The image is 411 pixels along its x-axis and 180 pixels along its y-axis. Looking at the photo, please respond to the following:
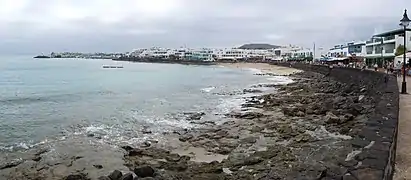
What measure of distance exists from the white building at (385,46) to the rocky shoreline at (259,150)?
114 ft

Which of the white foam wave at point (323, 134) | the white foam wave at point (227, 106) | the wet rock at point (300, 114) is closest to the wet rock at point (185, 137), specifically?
the white foam wave at point (323, 134)

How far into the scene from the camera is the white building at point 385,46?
49.9 metres

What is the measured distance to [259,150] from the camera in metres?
12.4

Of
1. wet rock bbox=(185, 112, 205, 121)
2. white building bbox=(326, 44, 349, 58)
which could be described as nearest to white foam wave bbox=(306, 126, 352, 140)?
wet rock bbox=(185, 112, 205, 121)

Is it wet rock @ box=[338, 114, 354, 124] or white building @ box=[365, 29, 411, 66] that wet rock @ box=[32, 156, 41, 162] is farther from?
white building @ box=[365, 29, 411, 66]

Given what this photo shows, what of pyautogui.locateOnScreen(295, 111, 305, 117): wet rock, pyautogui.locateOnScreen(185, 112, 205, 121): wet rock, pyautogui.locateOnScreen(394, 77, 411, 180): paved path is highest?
pyautogui.locateOnScreen(394, 77, 411, 180): paved path

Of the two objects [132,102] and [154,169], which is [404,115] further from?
[132,102]

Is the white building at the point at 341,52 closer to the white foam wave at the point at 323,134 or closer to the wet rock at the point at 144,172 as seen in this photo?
the white foam wave at the point at 323,134

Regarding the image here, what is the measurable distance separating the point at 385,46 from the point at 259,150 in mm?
48591

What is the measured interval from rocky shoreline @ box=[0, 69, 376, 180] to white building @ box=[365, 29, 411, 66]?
34809 mm

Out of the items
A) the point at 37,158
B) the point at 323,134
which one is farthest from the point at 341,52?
the point at 37,158

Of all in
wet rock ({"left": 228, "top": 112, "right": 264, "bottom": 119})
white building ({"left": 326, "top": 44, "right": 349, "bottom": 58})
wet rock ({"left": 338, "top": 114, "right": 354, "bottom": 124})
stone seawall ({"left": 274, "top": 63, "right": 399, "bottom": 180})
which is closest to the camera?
stone seawall ({"left": 274, "top": 63, "right": 399, "bottom": 180})

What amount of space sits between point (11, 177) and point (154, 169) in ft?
12.3

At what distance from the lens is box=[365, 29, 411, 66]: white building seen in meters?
49.9
